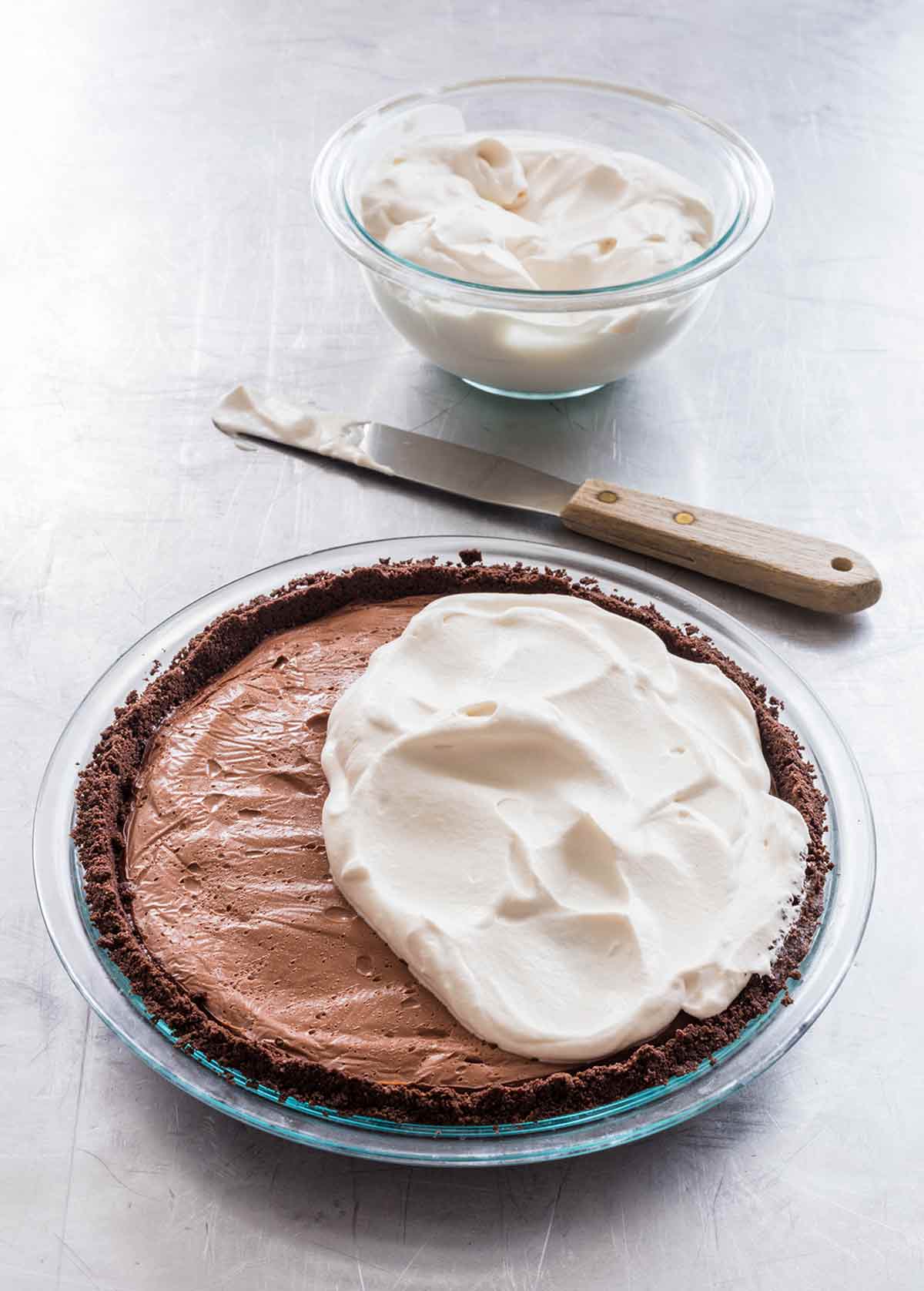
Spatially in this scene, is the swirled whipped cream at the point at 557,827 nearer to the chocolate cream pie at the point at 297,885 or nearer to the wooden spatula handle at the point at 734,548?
the chocolate cream pie at the point at 297,885

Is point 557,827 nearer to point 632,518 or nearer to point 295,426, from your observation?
point 632,518

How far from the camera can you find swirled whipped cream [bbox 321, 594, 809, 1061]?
1.89 metres

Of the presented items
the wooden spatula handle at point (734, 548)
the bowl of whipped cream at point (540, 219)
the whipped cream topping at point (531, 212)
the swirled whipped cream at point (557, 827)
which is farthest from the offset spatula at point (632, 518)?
the swirled whipped cream at point (557, 827)

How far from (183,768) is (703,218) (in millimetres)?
2003

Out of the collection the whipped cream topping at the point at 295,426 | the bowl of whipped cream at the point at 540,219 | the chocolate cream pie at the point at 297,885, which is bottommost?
the whipped cream topping at the point at 295,426

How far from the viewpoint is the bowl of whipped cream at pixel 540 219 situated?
119 inches

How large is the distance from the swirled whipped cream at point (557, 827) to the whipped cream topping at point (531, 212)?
108 centimetres

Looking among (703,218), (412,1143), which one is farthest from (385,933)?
(703,218)

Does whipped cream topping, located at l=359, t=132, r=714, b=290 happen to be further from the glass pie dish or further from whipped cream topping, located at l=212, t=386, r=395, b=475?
the glass pie dish

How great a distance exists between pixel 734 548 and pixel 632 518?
0.24m

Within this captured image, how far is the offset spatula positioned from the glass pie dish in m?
Answer: 0.28

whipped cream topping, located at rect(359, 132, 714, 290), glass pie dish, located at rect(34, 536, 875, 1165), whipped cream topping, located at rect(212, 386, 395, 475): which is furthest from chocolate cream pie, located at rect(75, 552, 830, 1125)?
whipped cream topping, located at rect(359, 132, 714, 290)

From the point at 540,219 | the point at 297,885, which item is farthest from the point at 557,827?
the point at 540,219

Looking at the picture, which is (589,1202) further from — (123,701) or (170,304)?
(170,304)
